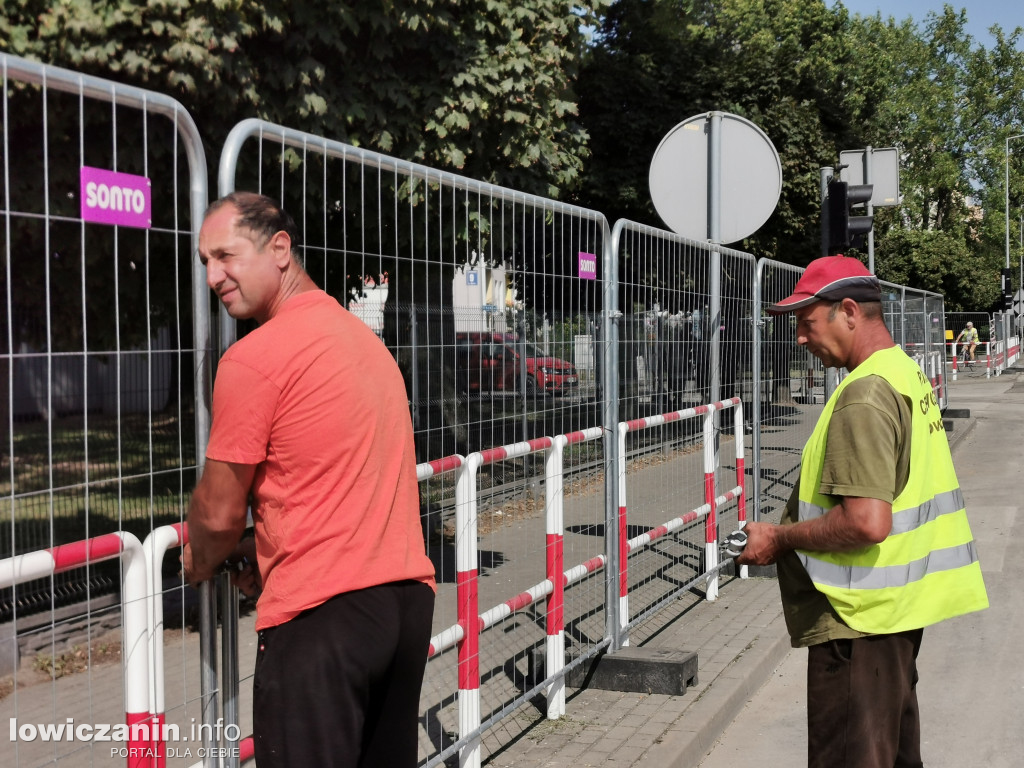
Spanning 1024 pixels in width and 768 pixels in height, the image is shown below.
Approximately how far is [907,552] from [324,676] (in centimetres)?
170

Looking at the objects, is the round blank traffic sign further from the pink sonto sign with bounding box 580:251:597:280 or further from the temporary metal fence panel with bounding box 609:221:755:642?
the pink sonto sign with bounding box 580:251:597:280

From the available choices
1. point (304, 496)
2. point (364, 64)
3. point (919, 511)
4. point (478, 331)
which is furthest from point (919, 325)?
point (304, 496)

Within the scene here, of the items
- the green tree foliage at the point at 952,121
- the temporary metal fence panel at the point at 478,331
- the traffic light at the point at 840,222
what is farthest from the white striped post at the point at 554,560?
the green tree foliage at the point at 952,121

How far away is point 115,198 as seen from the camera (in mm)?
2559

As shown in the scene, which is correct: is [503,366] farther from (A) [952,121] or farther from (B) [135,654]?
(A) [952,121]

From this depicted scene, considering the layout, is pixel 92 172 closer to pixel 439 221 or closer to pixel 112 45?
pixel 439 221

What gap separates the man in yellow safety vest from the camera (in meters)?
3.16

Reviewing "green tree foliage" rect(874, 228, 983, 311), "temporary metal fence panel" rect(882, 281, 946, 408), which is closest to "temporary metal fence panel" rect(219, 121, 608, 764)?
"temporary metal fence panel" rect(882, 281, 946, 408)

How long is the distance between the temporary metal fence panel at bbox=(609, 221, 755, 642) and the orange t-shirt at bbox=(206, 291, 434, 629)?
3.36m

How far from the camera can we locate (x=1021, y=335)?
58531 mm

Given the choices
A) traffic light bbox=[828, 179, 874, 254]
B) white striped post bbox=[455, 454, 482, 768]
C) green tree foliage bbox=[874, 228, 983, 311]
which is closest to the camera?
white striped post bbox=[455, 454, 482, 768]

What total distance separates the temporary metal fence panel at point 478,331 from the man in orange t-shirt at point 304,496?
48 centimetres

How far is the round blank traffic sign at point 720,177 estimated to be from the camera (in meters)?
7.72

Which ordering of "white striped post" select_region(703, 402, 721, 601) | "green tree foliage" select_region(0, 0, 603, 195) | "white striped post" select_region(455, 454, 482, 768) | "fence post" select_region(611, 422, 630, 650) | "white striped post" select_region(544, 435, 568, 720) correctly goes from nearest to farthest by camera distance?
"white striped post" select_region(455, 454, 482, 768), "white striped post" select_region(544, 435, 568, 720), "fence post" select_region(611, 422, 630, 650), "green tree foliage" select_region(0, 0, 603, 195), "white striped post" select_region(703, 402, 721, 601)
